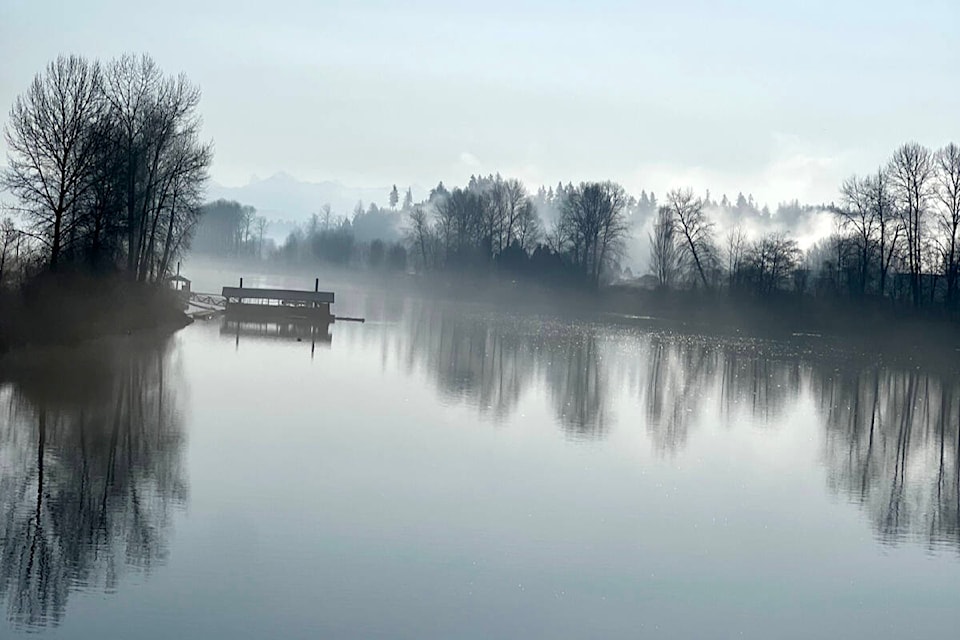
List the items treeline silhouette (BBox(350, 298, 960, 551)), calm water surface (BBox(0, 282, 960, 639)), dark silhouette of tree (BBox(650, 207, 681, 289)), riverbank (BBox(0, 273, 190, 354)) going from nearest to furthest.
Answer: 1. calm water surface (BBox(0, 282, 960, 639))
2. treeline silhouette (BBox(350, 298, 960, 551))
3. riverbank (BBox(0, 273, 190, 354))
4. dark silhouette of tree (BBox(650, 207, 681, 289))

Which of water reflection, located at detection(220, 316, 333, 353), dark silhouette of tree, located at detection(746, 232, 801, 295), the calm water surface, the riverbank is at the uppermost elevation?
dark silhouette of tree, located at detection(746, 232, 801, 295)

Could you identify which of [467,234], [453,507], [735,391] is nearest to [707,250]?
[467,234]

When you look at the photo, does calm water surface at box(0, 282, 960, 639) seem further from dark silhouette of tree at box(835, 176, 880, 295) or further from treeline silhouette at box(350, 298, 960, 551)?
dark silhouette of tree at box(835, 176, 880, 295)

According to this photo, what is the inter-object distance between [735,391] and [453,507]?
20277mm

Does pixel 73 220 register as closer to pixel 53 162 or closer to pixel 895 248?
pixel 53 162

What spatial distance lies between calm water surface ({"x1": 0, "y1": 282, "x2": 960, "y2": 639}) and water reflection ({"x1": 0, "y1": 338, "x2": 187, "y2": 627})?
52mm

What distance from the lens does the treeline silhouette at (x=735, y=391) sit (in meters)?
20.9

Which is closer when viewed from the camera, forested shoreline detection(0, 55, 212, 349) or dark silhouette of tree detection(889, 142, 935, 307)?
forested shoreline detection(0, 55, 212, 349)

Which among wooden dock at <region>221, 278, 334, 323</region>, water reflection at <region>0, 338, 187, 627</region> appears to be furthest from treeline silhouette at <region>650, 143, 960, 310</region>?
water reflection at <region>0, 338, 187, 627</region>

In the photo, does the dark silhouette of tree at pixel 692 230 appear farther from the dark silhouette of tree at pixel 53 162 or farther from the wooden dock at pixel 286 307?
the dark silhouette of tree at pixel 53 162

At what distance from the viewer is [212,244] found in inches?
7023

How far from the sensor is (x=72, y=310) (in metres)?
33.5

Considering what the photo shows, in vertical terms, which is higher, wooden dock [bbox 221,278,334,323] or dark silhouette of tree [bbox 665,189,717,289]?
dark silhouette of tree [bbox 665,189,717,289]

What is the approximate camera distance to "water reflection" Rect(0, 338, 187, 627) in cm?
1163
